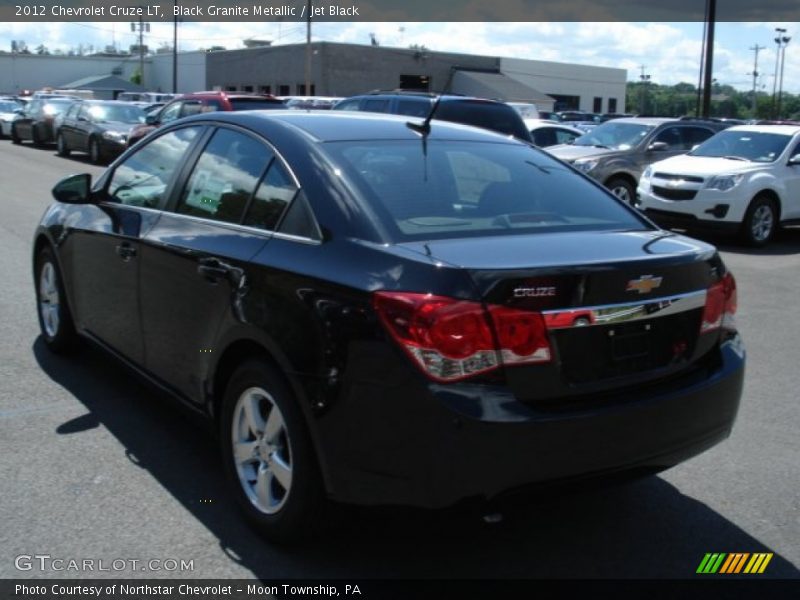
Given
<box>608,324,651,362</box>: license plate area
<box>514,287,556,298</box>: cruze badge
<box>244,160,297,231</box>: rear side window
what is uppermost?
<box>244,160,297,231</box>: rear side window

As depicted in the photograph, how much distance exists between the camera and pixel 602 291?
3.13 m

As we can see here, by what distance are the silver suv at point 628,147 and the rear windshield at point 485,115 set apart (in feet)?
4.39

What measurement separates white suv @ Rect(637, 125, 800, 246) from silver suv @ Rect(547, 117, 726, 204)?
1.14m

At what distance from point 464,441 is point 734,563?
4.64ft

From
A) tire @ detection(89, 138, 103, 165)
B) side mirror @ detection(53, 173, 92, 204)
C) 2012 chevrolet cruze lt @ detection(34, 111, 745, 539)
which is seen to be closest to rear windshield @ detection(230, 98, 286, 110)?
tire @ detection(89, 138, 103, 165)

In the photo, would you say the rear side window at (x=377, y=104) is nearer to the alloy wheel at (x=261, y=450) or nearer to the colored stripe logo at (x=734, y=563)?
the alloy wheel at (x=261, y=450)

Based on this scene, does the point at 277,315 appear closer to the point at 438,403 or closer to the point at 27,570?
the point at 438,403

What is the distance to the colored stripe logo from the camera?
3.47 m

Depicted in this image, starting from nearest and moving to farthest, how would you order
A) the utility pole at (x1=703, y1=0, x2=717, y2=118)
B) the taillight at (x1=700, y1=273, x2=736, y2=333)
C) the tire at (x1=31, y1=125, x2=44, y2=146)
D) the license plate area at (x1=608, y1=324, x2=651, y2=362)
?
the license plate area at (x1=608, y1=324, x2=651, y2=362)
the taillight at (x1=700, y1=273, x2=736, y2=333)
the utility pole at (x1=703, y1=0, x2=717, y2=118)
the tire at (x1=31, y1=125, x2=44, y2=146)

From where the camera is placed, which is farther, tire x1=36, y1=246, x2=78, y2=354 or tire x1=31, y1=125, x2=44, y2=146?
tire x1=31, y1=125, x2=44, y2=146

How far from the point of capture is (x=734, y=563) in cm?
352

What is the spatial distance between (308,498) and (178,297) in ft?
4.44

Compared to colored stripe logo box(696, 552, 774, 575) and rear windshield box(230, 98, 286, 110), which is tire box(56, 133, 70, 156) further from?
colored stripe logo box(696, 552, 774, 575)

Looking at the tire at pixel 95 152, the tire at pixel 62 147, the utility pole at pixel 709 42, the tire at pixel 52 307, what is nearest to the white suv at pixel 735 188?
the tire at pixel 52 307
